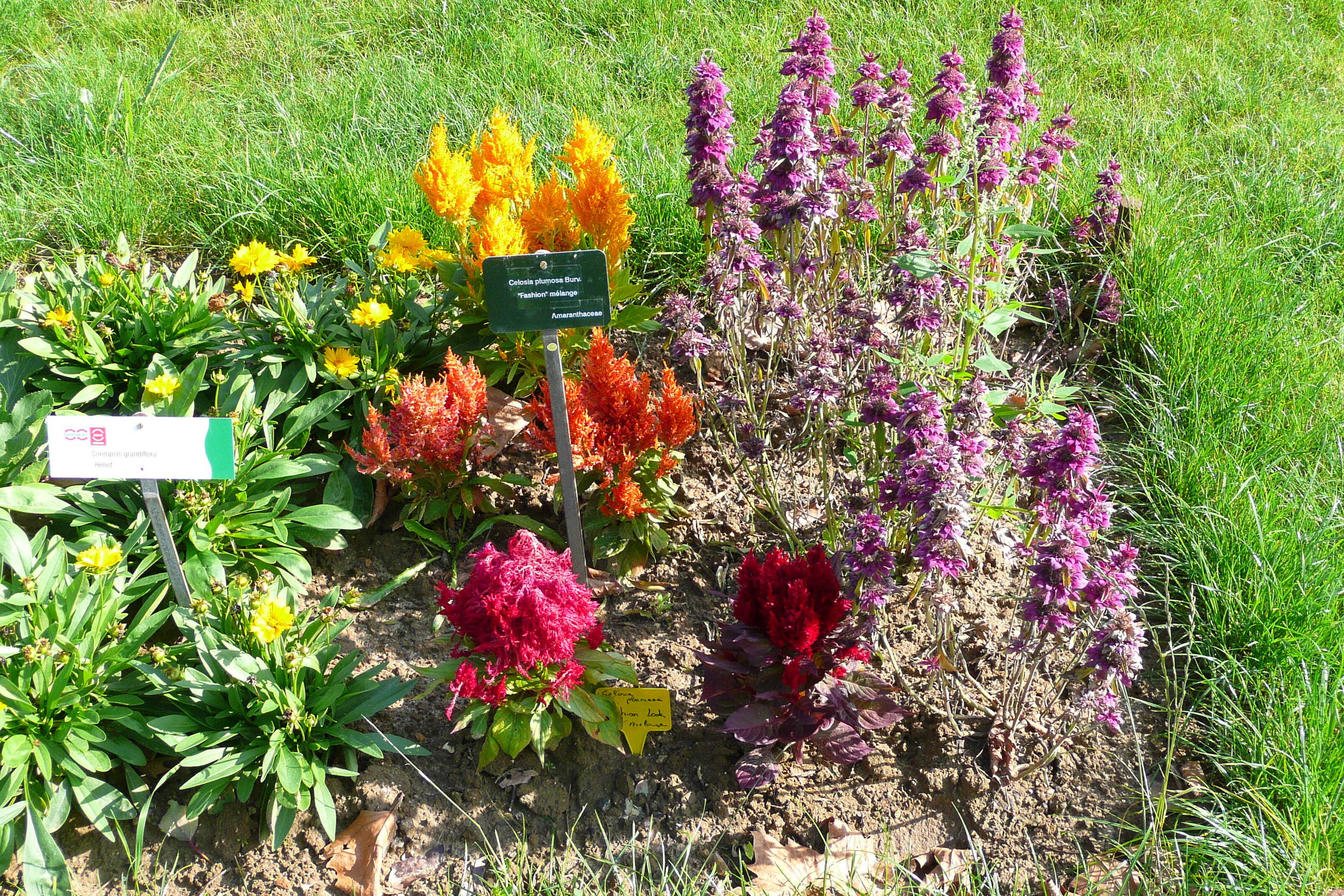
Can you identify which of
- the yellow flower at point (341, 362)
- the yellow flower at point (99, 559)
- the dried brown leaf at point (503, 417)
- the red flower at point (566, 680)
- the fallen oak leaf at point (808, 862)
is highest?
the yellow flower at point (341, 362)

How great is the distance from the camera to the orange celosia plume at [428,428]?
2.70 metres

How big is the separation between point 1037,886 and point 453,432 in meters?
1.93

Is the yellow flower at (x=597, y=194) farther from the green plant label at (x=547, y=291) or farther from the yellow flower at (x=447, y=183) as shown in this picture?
the green plant label at (x=547, y=291)

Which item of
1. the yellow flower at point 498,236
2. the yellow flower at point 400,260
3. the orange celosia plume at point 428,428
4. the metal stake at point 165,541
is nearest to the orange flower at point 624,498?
the orange celosia plume at point 428,428

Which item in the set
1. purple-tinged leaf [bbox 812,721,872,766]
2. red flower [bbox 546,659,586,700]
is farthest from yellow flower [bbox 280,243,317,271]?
purple-tinged leaf [bbox 812,721,872,766]

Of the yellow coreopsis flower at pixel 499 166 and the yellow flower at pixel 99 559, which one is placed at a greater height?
the yellow coreopsis flower at pixel 499 166

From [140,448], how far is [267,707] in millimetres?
673

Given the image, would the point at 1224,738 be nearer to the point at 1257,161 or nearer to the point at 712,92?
the point at 712,92

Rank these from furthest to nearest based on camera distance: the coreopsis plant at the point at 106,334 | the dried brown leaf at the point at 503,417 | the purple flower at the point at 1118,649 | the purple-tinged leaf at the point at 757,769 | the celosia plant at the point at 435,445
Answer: the dried brown leaf at the point at 503,417 → the coreopsis plant at the point at 106,334 → the celosia plant at the point at 435,445 → the purple-tinged leaf at the point at 757,769 → the purple flower at the point at 1118,649

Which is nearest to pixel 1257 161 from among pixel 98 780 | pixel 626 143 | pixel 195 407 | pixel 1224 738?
pixel 626 143

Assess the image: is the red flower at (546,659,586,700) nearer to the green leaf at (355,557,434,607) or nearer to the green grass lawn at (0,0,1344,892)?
the green leaf at (355,557,434,607)

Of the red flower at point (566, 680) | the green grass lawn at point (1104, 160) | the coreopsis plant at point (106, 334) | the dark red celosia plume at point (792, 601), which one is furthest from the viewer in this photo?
the coreopsis plant at point (106, 334)

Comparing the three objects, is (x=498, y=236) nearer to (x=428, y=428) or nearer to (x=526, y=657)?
(x=428, y=428)

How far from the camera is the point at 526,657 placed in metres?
2.10
